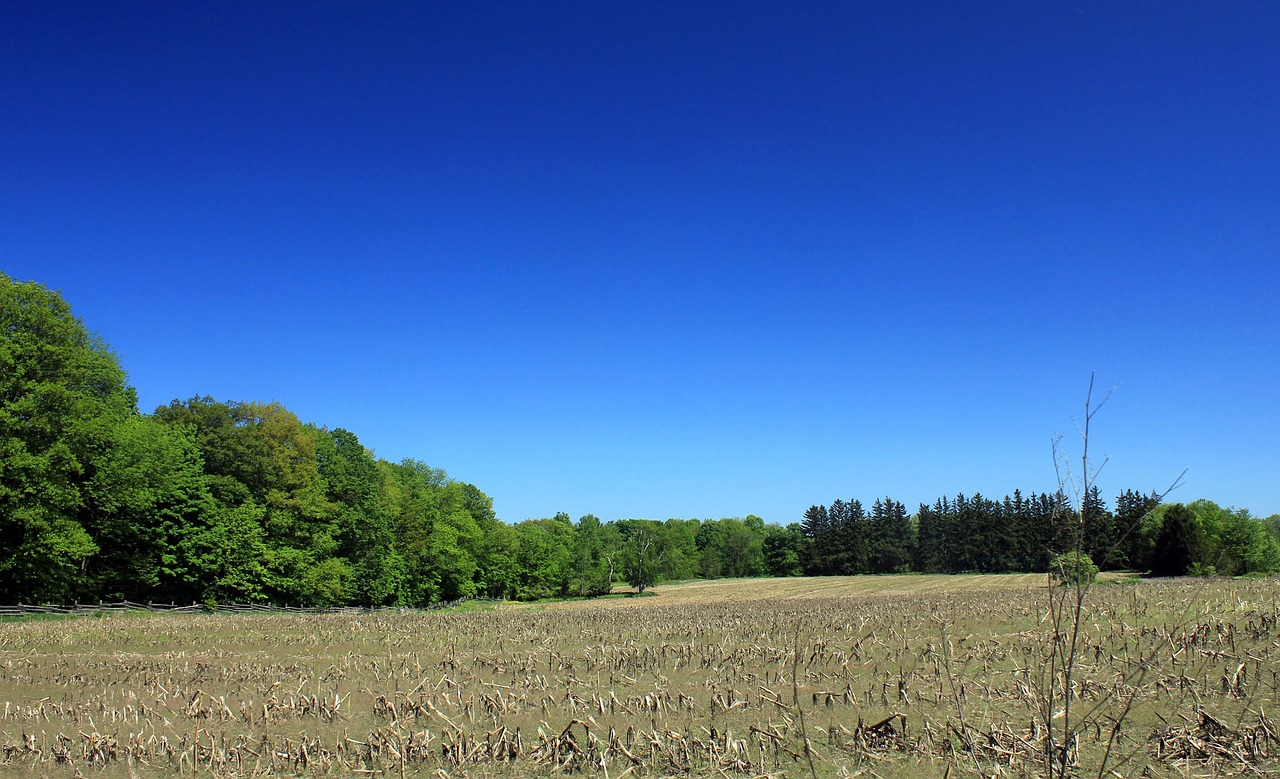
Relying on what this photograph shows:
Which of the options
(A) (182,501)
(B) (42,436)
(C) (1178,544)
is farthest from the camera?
(C) (1178,544)

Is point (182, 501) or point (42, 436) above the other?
point (42, 436)

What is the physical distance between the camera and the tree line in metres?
33.6

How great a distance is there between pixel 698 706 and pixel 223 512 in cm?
4289

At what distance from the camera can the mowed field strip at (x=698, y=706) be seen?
343 inches

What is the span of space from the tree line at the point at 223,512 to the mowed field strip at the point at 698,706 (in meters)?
2.44

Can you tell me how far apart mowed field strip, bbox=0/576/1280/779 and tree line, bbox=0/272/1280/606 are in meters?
2.44

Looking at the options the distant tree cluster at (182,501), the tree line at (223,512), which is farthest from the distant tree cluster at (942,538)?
the distant tree cluster at (182,501)

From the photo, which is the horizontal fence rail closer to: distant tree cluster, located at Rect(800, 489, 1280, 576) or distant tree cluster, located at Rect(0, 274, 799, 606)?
distant tree cluster, located at Rect(0, 274, 799, 606)

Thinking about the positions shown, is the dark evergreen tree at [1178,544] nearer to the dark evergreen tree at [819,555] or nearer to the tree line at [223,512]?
the tree line at [223,512]

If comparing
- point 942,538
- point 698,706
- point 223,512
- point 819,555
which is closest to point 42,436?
point 223,512

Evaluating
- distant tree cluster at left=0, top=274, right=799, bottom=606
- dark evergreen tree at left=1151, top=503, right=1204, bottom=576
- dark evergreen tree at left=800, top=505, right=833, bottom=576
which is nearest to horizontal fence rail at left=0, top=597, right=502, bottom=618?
distant tree cluster at left=0, top=274, right=799, bottom=606

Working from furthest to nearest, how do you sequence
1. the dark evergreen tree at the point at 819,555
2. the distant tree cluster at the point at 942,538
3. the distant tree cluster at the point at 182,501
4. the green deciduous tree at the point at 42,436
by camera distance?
the dark evergreen tree at the point at 819,555, the distant tree cluster at the point at 942,538, the distant tree cluster at the point at 182,501, the green deciduous tree at the point at 42,436

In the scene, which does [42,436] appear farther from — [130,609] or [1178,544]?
[1178,544]

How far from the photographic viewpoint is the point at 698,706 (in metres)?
11.9
